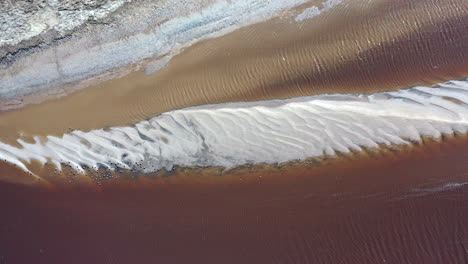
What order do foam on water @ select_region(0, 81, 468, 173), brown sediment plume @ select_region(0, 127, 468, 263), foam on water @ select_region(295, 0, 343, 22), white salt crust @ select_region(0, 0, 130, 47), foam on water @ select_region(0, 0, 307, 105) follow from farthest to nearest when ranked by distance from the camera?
1. foam on water @ select_region(295, 0, 343, 22)
2. foam on water @ select_region(0, 0, 307, 105)
3. white salt crust @ select_region(0, 0, 130, 47)
4. foam on water @ select_region(0, 81, 468, 173)
5. brown sediment plume @ select_region(0, 127, 468, 263)

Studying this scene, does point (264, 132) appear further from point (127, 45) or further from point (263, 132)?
point (127, 45)

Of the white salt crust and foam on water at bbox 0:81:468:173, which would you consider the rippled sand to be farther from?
the white salt crust

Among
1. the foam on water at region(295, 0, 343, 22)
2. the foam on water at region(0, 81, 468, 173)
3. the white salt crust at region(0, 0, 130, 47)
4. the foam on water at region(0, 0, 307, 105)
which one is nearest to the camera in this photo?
the foam on water at region(0, 81, 468, 173)

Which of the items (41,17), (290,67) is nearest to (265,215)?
(290,67)

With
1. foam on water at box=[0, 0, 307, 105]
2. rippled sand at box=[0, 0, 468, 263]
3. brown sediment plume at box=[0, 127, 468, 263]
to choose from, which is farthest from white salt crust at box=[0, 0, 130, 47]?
brown sediment plume at box=[0, 127, 468, 263]

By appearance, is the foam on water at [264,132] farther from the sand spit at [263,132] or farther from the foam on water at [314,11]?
the foam on water at [314,11]

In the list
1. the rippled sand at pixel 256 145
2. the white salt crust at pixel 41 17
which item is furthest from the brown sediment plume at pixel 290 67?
the white salt crust at pixel 41 17
